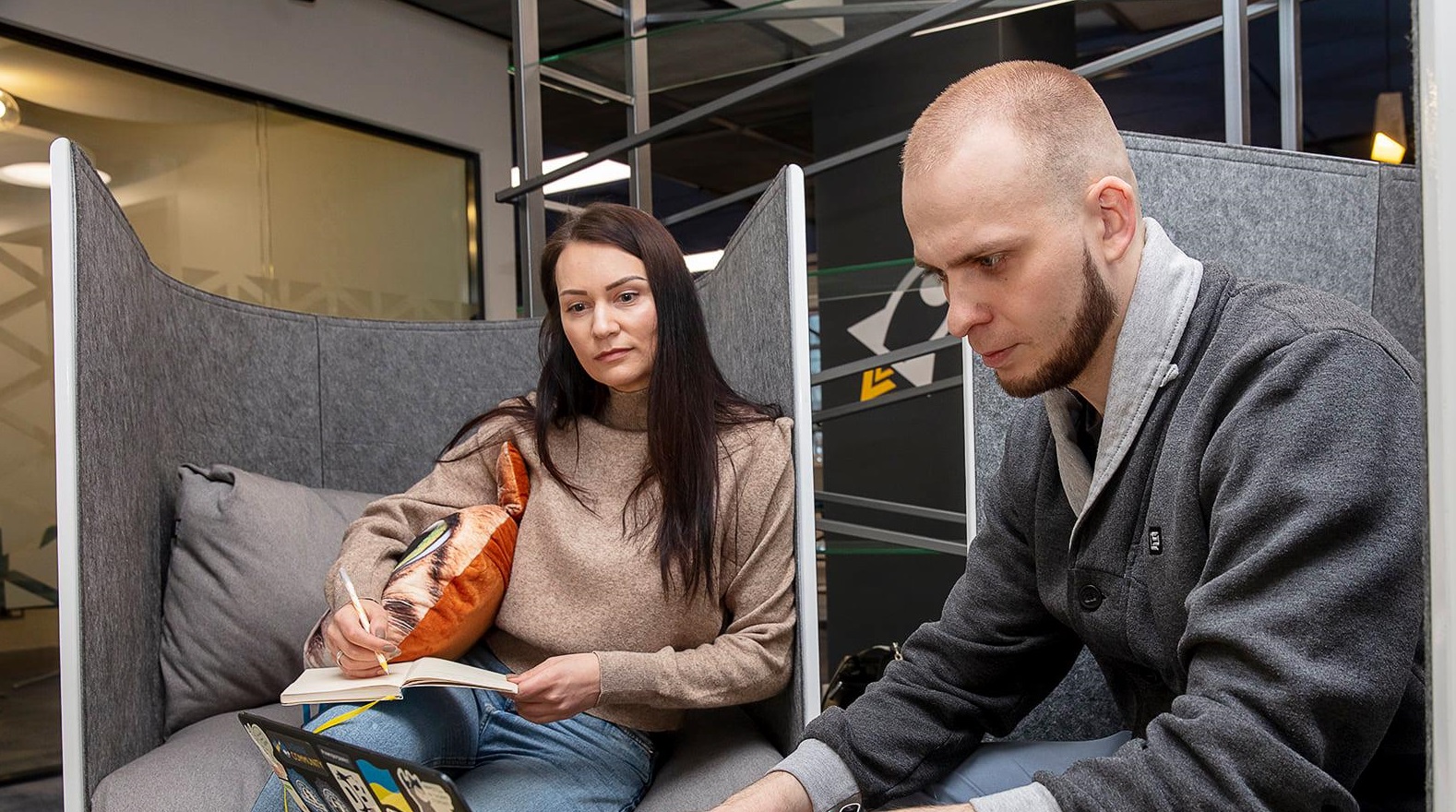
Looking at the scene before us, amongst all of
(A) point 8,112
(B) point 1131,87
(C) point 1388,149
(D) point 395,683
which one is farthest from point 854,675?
(B) point 1131,87

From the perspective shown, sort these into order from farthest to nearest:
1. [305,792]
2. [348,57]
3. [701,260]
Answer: [701,260] < [348,57] < [305,792]

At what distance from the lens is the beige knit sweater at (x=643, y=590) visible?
1.16 m

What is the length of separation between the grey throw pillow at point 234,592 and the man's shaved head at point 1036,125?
1055 mm

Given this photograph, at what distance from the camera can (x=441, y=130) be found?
4.18 metres

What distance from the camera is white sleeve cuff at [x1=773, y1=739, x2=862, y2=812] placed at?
2.98 ft

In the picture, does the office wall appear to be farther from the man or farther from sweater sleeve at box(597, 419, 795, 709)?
Result: the man

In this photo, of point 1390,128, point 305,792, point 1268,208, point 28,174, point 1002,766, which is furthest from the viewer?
point 1390,128

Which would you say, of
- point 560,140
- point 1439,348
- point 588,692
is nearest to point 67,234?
point 588,692

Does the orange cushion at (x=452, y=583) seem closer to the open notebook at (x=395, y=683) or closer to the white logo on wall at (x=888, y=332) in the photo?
the open notebook at (x=395, y=683)

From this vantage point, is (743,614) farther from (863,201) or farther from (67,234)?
(863,201)

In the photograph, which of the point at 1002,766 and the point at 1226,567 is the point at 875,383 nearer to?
the point at 1002,766

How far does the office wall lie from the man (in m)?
2.95

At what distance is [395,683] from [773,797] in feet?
1.10

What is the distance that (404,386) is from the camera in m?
2.02
